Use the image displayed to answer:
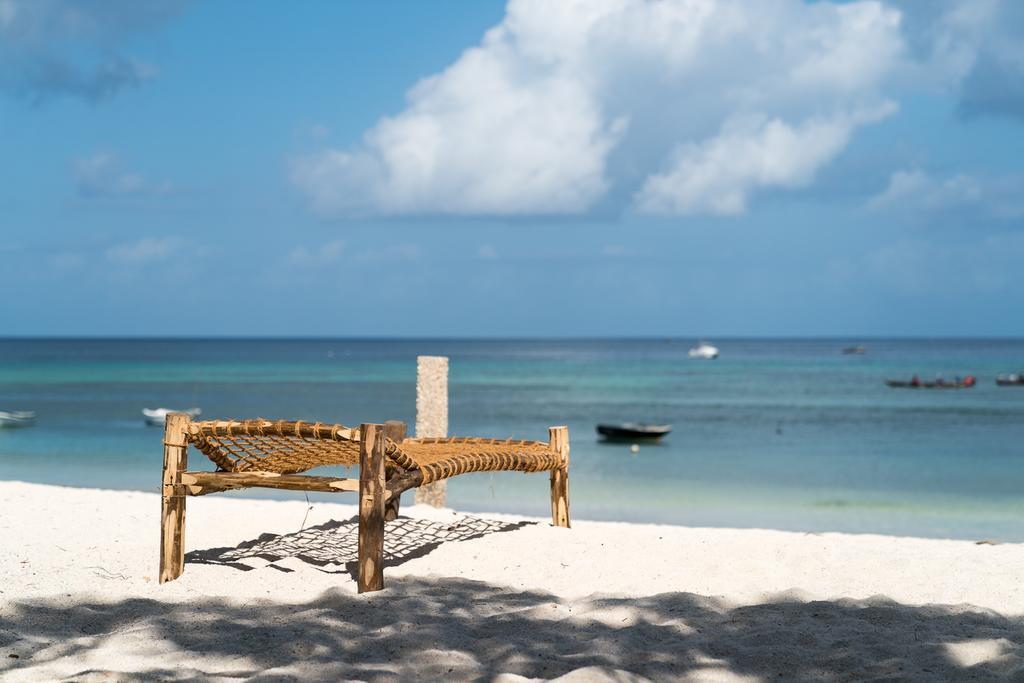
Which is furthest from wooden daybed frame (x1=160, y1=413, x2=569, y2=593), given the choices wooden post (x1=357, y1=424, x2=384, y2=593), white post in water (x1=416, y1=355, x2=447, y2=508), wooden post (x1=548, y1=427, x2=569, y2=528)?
white post in water (x1=416, y1=355, x2=447, y2=508)

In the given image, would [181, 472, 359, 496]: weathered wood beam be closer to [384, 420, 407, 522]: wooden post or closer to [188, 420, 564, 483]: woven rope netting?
[188, 420, 564, 483]: woven rope netting

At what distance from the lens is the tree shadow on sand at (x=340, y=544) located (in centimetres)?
526

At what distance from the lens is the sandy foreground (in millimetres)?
3553

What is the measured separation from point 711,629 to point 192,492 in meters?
2.47

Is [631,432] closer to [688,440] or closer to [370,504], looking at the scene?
[688,440]

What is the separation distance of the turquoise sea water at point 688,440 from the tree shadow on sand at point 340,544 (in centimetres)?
293

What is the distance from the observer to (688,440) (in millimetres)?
19094

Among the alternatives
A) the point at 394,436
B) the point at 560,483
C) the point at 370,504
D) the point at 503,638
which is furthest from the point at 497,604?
the point at 394,436

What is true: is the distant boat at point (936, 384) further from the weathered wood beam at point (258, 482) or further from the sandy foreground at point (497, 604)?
the weathered wood beam at point (258, 482)

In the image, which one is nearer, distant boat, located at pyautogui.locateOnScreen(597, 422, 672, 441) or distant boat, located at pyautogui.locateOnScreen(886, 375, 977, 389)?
distant boat, located at pyautogui.locateOnScreen(597, 422, 672, 441)

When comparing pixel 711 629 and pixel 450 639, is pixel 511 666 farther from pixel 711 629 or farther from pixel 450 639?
pixel 711 629

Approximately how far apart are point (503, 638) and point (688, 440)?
15.6 m

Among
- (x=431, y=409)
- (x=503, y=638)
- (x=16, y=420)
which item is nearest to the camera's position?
(x=503, y=638)

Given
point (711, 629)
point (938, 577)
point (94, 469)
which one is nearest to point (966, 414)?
point (94, 469)
